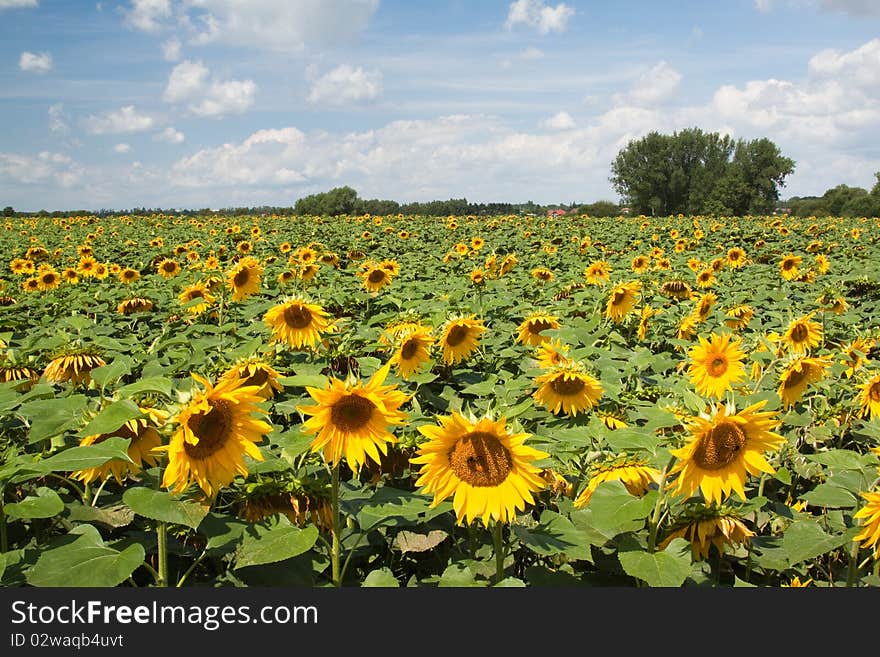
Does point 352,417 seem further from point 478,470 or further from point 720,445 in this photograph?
point 720,445

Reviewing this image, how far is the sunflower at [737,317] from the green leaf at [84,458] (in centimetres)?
588

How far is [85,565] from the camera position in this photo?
1.59m

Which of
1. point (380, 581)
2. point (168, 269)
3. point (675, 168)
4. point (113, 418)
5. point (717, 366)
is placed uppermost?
point (675, 168)

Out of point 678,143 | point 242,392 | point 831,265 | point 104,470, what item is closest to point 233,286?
point 104,470


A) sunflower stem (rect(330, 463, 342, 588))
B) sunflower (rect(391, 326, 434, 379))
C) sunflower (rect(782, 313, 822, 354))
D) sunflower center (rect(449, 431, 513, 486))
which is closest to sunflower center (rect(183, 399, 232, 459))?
sunflower stem (rect(330, 463, 342, 588))

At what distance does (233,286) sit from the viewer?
627 cm

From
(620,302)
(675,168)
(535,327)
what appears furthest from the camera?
(675,168)

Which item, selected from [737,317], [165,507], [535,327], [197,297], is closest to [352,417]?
[165,507]

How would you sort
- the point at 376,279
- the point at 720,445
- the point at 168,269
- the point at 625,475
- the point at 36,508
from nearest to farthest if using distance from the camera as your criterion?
1. the point at 36,508
2. the point at 720,445
3. the point at 625,475
4. the point at 376,279
5. the point at 168,269

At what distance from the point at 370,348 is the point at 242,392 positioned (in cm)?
211

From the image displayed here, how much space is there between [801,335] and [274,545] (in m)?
3.99

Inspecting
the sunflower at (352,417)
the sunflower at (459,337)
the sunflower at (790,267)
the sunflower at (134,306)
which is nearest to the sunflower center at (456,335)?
the sunflower at (459,337)

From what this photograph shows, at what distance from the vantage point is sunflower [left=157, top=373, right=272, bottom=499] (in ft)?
5.48

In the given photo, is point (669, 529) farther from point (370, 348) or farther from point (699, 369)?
point (370, 348)
